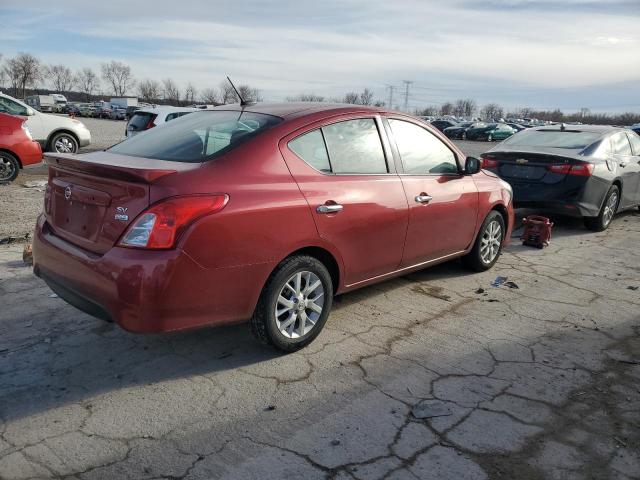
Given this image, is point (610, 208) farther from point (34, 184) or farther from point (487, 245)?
point (34, 184)

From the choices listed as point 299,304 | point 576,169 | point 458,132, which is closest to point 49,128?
point 576,169

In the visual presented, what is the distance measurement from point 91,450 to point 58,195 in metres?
1.73

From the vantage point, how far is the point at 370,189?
13.4 feet

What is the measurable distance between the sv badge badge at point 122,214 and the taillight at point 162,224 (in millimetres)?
68

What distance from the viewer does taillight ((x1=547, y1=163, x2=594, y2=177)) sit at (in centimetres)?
745

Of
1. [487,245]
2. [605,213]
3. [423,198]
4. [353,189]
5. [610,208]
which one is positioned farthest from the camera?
[610,208]

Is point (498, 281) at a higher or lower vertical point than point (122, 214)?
lower

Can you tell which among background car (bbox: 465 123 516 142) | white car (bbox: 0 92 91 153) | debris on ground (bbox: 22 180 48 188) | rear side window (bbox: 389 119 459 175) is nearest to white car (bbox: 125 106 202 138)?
white car (bbox: 0 92 91 153)

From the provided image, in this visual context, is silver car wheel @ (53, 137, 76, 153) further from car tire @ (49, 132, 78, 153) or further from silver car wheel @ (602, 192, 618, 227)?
silver car wheel @ (602, 192, 618, 227)

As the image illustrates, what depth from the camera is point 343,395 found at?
10.7ft

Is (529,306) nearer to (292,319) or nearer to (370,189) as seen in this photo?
(370,189)

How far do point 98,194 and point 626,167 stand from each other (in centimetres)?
796

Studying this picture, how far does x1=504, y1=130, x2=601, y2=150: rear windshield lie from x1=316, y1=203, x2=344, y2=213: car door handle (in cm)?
556

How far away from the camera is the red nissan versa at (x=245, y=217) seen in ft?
9.91
